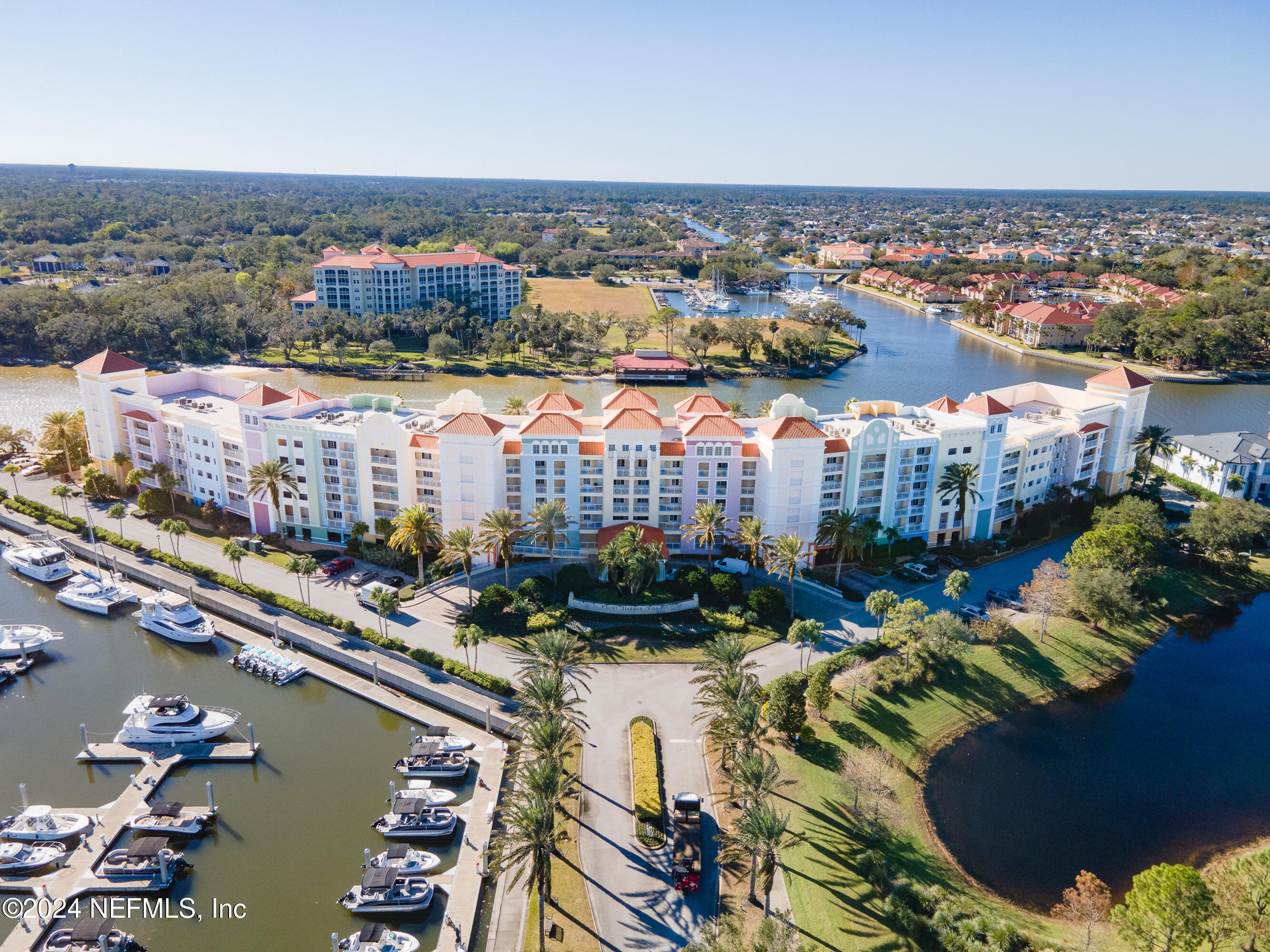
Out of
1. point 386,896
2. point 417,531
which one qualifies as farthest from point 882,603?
point 386,896

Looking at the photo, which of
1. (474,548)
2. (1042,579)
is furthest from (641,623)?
(1042,579)

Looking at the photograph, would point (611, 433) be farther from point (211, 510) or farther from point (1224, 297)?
point (1224, 297)

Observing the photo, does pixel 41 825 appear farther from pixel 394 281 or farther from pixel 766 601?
pixel 394 281

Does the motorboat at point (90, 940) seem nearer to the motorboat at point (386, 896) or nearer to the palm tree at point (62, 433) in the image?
the motorboat at point (386, 896)

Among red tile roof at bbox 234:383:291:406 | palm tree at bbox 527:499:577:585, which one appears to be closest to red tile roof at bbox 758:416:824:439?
palm tree at bbox 527:499:577:585

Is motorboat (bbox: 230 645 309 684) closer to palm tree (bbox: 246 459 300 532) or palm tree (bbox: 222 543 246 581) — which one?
palm tree (bbox: 222 543 246 581)

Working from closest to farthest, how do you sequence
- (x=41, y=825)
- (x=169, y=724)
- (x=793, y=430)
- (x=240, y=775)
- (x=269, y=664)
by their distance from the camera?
(x=41, y=825), (x=240, y=775), (x=169, y=724), (x=269, y=664), (x=793, y=430)
